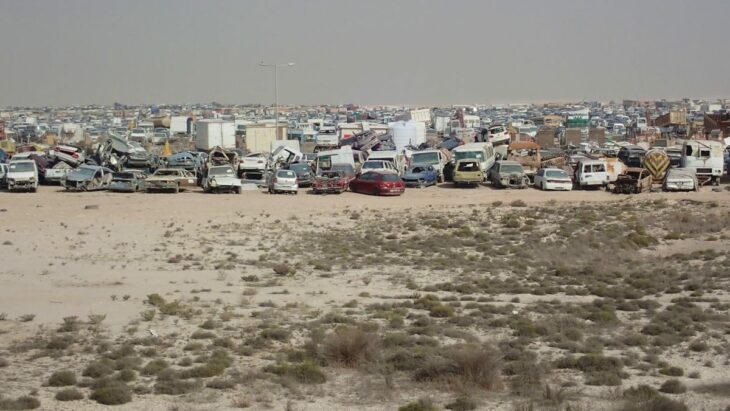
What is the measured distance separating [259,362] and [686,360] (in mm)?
6492

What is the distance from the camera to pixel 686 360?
1327cm

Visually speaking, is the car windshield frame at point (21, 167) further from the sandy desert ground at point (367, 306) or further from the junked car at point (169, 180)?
the sandy desert ground at point (367, 306)

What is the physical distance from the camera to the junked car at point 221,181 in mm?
41406

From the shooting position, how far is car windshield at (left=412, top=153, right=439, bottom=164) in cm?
4731

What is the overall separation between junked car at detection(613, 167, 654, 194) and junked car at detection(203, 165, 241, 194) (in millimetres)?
18106

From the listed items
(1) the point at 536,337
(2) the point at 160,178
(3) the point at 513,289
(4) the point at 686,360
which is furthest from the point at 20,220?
(4) the point at 686,360

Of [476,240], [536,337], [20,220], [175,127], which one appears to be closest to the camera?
[536,337]

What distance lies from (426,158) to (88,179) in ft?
57.8

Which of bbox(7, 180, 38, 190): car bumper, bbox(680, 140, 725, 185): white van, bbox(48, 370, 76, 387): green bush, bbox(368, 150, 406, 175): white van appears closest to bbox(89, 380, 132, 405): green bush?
bbox(48, 370, 76, 387): green bush

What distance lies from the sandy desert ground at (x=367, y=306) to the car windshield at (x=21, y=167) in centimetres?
783

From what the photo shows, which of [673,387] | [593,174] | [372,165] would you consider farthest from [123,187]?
[673,387]

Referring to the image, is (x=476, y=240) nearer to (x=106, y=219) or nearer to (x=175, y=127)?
(x=106, y=219)

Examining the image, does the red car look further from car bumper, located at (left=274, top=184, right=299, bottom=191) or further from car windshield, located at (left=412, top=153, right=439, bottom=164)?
car windshield, located at (left=412, top=153, right=439, bottom=164)

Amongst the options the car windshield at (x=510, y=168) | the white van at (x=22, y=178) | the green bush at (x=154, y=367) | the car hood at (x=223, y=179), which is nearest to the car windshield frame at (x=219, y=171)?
the car hood at (x=223, y=179)
